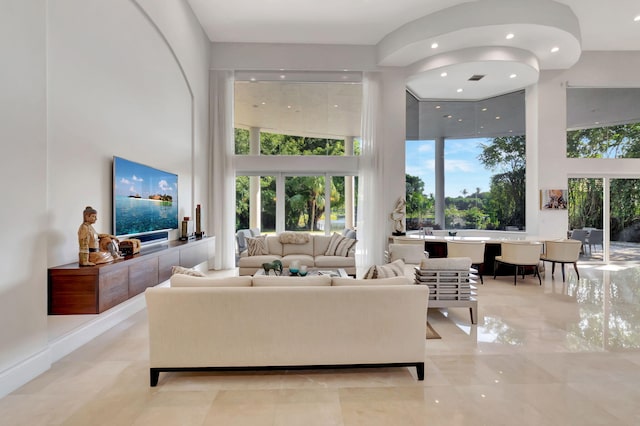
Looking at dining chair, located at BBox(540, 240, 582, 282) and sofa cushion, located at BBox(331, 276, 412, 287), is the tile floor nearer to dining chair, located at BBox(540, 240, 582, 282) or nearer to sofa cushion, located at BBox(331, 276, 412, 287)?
sofa cushion, located at BBox(331, 276, 412, 287)

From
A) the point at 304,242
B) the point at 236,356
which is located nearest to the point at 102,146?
the point at 236,356

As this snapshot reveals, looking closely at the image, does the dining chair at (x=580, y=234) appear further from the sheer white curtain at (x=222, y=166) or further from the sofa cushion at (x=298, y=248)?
the sheer white curtain at (x=222, y=166)

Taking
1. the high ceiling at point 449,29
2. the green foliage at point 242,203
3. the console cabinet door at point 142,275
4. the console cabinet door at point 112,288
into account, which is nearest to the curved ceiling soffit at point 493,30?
the high ceiling at point 449,29

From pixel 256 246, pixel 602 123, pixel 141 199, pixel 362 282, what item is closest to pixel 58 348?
pixel 141 199

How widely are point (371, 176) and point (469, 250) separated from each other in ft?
9.07

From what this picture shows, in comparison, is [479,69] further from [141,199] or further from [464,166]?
[141,199]

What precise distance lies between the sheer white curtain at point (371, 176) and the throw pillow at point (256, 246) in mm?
2486

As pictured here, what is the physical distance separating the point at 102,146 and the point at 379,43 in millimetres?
6135

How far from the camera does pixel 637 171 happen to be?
7.59 m

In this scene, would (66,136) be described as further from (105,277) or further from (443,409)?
(443,409)

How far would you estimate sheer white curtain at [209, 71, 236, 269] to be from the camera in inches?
283

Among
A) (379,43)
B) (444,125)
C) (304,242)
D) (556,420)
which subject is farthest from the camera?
(444,125)

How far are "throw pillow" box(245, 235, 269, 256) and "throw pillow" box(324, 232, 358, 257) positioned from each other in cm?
118

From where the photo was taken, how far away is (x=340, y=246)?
598 cm
